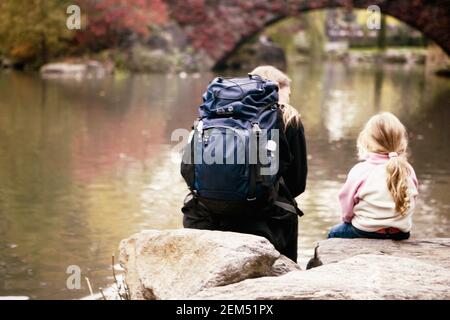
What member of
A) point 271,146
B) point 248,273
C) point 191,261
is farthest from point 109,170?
point 248,273

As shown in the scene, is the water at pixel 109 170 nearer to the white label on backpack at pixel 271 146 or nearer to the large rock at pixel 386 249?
the large rock at pixel 386 249

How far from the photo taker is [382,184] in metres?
4.16

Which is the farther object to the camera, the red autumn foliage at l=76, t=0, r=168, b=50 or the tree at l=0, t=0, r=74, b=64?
the red autumn foliage at l=76, t=0, r=168, b=50

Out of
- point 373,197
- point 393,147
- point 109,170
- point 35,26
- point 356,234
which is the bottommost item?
point 109,170

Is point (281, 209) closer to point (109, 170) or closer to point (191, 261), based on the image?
point (191, 261)

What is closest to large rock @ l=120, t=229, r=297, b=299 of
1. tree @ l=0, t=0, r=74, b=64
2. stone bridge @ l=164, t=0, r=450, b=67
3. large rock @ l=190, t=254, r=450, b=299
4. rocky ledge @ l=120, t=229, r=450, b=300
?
rocky ledge @ l=120, t=229, r=450, b=300

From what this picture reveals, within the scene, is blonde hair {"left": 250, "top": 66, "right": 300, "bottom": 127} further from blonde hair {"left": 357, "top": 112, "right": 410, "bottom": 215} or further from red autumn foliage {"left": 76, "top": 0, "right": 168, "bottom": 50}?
red autumn foliage {"left": 76, "top": 0, "right": 168, "bottom": 50}

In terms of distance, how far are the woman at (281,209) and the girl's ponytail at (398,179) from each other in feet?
1.25

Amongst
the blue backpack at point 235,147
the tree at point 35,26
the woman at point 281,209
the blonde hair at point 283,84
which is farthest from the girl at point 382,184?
the tree at point 35,26

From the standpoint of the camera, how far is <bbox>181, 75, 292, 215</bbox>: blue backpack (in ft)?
12.0

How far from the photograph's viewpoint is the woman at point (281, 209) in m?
3.99

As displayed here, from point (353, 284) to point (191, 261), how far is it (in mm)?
661
